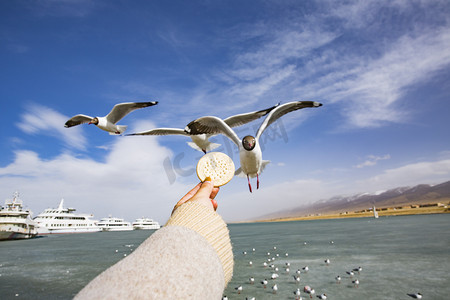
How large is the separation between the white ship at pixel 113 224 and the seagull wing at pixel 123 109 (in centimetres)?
8327

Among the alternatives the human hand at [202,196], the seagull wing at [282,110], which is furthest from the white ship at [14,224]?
the human hand at [202,196]

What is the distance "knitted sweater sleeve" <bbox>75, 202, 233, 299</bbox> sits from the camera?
21.4 inches

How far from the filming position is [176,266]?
623 mm

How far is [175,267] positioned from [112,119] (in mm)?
13060

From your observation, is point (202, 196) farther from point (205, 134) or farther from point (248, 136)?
point (205, 134)

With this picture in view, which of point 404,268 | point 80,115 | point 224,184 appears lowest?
point 404,268

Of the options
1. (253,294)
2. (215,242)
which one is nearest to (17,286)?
(253,294)

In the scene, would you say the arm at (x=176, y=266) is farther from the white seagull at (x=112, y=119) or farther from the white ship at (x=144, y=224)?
the white ship at (x=144, y=224)

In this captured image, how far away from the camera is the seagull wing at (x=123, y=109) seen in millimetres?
11484

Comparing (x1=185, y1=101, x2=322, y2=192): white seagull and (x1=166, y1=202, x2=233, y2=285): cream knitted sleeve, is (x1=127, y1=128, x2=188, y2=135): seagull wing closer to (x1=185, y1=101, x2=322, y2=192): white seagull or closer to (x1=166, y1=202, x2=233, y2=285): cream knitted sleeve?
(x1=185, y1=101, x2=322, y2=192): white seagull

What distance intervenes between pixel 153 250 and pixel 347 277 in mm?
9267

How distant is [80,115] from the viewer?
38.9 feet

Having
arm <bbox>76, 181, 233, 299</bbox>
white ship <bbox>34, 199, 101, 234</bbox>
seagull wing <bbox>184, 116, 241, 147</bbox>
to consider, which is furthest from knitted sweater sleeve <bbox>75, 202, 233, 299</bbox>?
white ship <bbox>34, 199, 101, 234</bbox>

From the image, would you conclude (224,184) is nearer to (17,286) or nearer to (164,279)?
(164,279)
